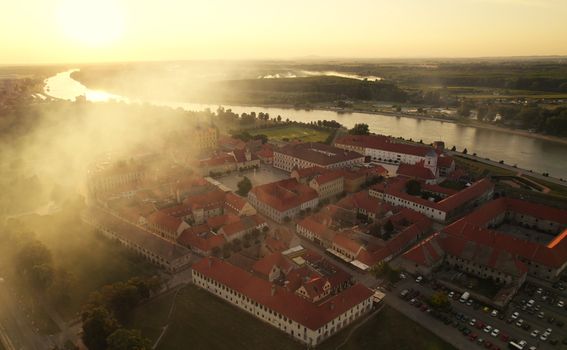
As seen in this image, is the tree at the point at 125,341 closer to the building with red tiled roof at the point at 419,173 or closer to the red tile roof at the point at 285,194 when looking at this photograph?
the red tile roof at the point at 285,194

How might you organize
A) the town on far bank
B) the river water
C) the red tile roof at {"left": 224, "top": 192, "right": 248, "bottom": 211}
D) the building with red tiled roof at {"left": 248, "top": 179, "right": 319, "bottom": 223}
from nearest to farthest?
1. the town on far bank
2. the red tile roof at {"left": 224, "top": 192, "right": 248, "bottom": 211}
3. the building with red tiled roof at {"left": 248, "top": 179, "right": 319, "bottom": 223}
4. the river water

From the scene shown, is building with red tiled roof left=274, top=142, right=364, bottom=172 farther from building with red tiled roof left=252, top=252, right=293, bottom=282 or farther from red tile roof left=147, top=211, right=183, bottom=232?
building with red tiled roof left=252, top=252, right=293, bottom=282

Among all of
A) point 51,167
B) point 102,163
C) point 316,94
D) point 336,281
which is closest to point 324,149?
point 102,163

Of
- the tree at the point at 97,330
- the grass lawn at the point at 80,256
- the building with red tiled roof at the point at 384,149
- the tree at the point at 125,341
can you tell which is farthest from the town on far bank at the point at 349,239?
the tree at the point at 125,341

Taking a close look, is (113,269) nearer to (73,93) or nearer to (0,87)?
(0,87)

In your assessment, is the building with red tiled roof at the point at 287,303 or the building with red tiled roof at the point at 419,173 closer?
the building with red tiled roof at the point at 287,303

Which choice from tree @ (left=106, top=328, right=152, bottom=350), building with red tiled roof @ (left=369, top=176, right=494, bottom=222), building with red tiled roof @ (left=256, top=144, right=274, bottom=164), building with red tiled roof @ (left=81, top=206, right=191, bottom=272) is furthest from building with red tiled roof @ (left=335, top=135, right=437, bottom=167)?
tree @ (left=106, top=328, right=152, bottom=350)
